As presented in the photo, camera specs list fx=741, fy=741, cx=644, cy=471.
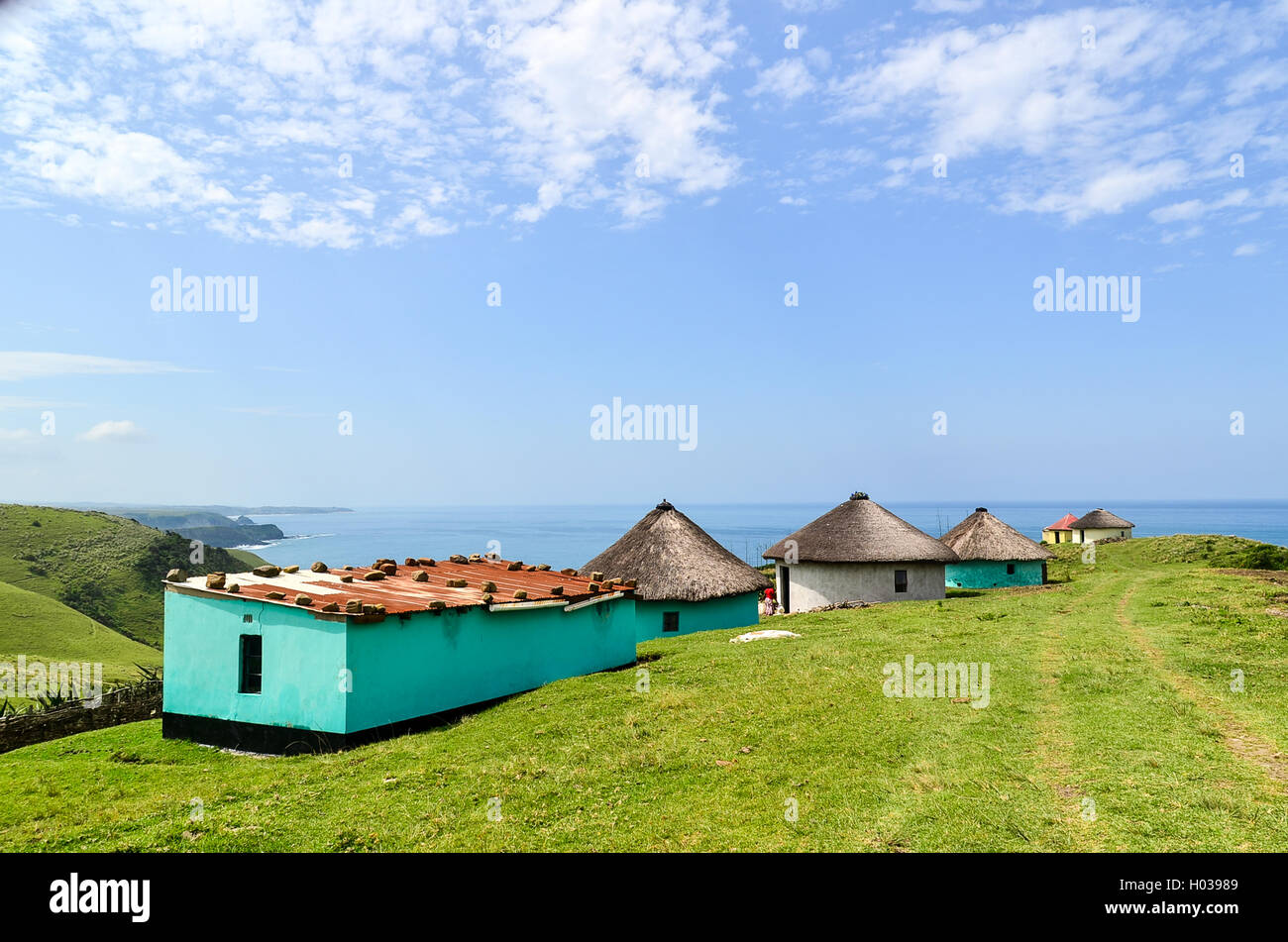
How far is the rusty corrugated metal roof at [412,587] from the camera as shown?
48.8 feet

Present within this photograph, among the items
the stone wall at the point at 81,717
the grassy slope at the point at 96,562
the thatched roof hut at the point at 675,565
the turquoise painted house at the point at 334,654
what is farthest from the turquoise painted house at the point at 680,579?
Answer: the grassy slope at the point at 96,562

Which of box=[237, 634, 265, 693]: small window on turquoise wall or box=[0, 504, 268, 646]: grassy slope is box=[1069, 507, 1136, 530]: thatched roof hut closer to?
box=[237, 634, 265, 693]: small window on turquoise wall

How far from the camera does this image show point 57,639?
45.0 metres

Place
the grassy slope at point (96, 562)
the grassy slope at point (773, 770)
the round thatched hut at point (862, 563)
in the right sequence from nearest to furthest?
the grassy slope at point (773, 770)
the round thatched hut at point (862, 563)
the grassy slope at point (96, 562)

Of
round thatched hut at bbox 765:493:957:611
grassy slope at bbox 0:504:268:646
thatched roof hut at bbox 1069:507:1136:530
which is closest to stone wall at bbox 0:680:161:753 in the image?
round thatched hut at bbox 765:493:957:611

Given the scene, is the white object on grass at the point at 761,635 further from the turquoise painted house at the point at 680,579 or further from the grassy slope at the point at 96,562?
the grassy slope at the point at 96,562

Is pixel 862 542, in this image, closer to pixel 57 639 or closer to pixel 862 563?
pixel 862 563

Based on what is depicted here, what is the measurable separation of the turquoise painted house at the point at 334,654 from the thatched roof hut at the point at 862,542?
1906cm

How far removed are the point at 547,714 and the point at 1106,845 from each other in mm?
9794

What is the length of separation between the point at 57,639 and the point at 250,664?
4145 cm

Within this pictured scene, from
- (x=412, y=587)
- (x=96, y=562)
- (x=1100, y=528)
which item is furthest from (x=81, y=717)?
(x=1100, y=528)
